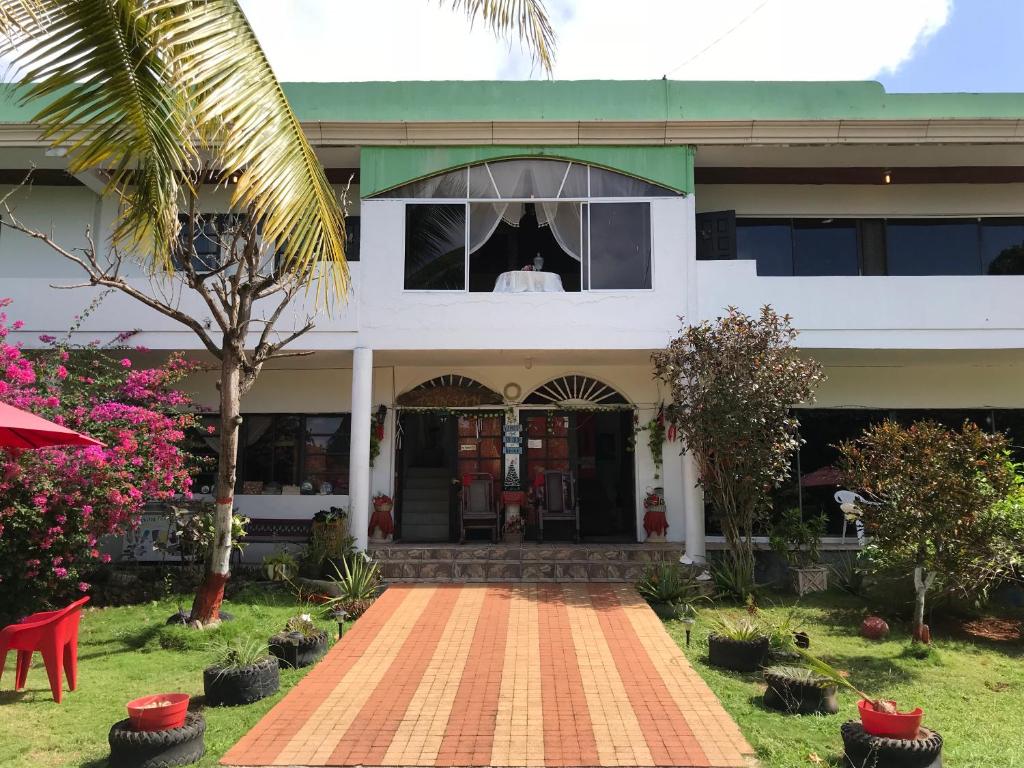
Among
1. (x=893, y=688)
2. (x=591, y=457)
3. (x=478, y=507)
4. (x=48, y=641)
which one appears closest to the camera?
(x=48, y=641)

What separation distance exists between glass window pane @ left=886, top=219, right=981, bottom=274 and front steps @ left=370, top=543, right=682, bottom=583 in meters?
6.25

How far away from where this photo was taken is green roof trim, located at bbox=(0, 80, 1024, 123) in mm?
11289

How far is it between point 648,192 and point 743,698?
7.15 meters

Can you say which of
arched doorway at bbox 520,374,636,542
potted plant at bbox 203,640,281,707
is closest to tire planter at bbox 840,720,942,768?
potted plant at bbox 203,640,281,707

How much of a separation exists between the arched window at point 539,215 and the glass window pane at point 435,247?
0.01 m

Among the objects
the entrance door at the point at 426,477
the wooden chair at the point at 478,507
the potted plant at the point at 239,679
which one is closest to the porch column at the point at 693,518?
the wooden chair at the point at 478,507

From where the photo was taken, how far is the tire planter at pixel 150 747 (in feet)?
15.0

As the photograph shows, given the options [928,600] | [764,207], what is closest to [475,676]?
[928,600]

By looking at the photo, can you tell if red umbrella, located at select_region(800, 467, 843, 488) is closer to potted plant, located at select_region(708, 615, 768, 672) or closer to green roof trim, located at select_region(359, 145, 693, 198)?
green roof trim, located at select_region(359, 145, 693, 198)

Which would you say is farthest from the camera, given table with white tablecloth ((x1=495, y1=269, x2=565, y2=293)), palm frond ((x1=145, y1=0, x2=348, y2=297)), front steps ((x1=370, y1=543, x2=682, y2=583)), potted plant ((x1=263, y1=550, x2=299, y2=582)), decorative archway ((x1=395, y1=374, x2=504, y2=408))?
decorative archway ((x1=395, y1=374, x2=504, y2=408))

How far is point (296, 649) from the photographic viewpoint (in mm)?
6641

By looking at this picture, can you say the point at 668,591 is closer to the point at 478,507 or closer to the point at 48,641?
the point at 478,507

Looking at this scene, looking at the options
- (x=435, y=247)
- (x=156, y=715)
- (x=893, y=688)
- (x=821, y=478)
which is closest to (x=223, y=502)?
(x=156, y=715)

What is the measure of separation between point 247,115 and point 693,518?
7.96 m
